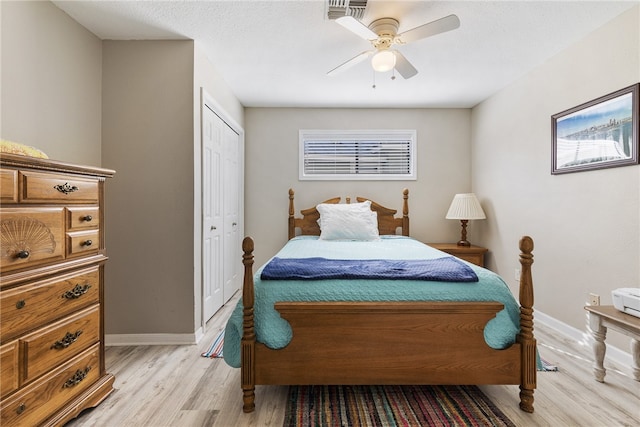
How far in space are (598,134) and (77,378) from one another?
3660 millimetres

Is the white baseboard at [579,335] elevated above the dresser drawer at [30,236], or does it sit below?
below

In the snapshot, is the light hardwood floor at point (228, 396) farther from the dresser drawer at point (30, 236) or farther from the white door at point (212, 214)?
the dresser drawer at point (30, 236)

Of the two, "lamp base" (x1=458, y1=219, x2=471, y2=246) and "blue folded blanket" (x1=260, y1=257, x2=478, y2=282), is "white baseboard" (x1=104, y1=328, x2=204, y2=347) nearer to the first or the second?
"blue folded blanket" (x1=260, y1=257, x2=478, y2=282)

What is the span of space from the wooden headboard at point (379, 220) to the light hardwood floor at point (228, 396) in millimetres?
2098

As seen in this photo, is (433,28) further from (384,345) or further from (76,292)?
(76,292)

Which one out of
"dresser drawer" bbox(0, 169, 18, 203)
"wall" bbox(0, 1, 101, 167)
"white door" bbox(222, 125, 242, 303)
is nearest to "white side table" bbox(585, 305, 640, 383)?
"dresser drawer" bbox(0, 169, 18, 203)

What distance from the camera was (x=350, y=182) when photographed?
4.45 meters

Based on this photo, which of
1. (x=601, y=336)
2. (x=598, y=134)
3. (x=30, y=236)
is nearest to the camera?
(x=30, y=236)

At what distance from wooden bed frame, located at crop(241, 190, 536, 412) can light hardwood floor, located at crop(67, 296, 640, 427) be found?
125 mm

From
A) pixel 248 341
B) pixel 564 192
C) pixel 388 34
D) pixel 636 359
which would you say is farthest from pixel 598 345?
pixel 388 34

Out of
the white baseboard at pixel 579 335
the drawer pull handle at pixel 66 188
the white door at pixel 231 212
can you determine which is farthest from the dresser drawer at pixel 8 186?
the white baseboard at pixel 579 335

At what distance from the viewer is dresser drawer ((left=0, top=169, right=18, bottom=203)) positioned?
127 cm

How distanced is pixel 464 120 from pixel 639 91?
238 cm

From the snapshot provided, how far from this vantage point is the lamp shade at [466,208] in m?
3.96
